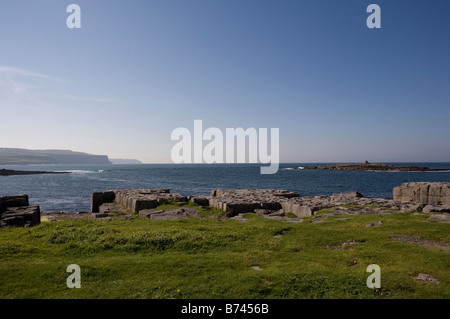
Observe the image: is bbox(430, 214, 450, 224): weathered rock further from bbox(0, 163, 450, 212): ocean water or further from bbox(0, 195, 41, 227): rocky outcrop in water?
bbox(0, 163, 450, 212): ocean water

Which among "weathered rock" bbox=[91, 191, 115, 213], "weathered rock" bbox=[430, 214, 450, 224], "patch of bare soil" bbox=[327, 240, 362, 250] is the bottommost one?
"weathered rock" bbox=[91, 191, 115, 213]

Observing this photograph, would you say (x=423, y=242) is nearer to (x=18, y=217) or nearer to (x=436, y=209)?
(x=436, y=209)

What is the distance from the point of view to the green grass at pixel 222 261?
621 cm

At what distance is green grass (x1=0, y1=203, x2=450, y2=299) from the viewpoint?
6.21 meters

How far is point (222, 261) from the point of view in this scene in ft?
26.2

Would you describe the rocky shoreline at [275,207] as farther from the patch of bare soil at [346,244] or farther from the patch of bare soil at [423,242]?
the patch of bare soil at [346,244]

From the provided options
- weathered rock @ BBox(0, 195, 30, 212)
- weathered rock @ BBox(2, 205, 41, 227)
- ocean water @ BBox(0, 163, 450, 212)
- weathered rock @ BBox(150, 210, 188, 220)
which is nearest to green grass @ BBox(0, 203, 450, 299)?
weathered rock @ BBox(150, 210, 188, 220)

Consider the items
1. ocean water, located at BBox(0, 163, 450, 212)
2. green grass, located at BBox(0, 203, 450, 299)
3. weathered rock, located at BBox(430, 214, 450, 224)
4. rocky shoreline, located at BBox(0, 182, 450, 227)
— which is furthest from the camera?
ocean water, located at BBox(0, 163, 450, 212)

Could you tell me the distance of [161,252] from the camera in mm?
9109

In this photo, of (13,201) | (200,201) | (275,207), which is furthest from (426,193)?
(13,201)
